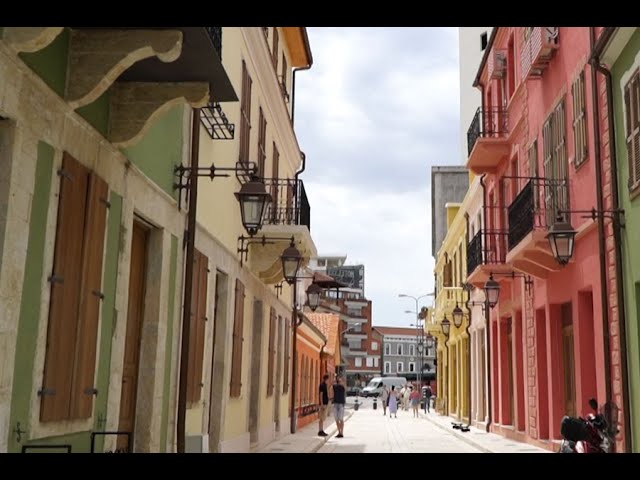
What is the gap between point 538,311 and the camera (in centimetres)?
1688

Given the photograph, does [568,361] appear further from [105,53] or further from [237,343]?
[105,53]

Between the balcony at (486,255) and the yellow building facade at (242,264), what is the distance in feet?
16.2

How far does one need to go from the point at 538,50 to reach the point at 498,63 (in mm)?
5240

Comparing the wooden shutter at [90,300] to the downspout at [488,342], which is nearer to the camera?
the wooden shutter at [90,300]

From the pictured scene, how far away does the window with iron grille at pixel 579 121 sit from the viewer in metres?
12.9

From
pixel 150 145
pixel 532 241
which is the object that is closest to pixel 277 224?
pixel 532 241

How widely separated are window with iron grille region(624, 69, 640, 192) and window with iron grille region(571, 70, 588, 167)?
1952mm

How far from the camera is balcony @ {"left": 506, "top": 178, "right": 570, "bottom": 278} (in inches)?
556

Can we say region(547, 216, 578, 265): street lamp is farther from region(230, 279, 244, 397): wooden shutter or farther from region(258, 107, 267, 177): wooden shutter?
region(258, 107, 267, 177): wooden shutter

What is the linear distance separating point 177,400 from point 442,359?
33689 millimetres

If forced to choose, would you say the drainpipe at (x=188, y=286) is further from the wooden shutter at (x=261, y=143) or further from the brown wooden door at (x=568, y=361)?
the brown wooden door at (x=568, y=361)

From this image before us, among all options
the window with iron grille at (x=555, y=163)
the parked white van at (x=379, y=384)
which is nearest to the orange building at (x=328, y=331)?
the window with iron grille at (x=555, y=163)
